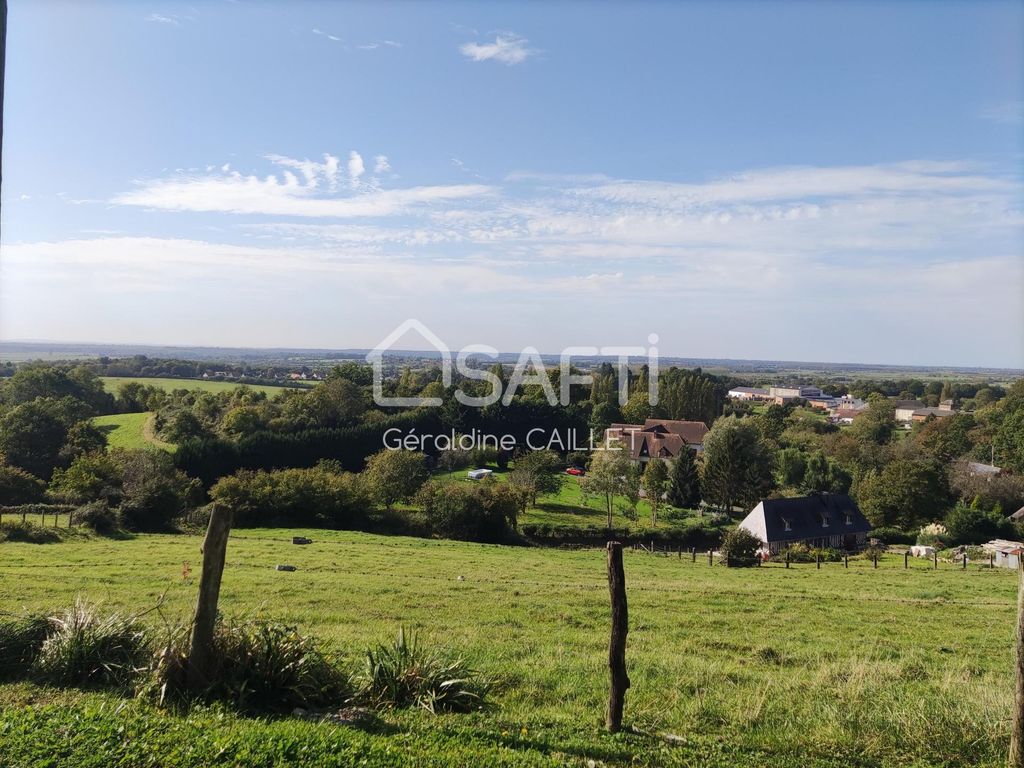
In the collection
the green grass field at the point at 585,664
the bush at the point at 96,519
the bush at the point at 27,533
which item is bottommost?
the bush at the point at 96,519

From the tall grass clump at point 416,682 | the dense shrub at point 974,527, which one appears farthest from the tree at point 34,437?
the dense shrub at point 974,527

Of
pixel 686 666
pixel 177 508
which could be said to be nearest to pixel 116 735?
pixel 686 666

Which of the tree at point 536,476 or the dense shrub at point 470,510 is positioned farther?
the tree at point 536,476

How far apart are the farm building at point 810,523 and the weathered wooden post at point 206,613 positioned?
31.9m

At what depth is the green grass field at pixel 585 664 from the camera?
5.04 metres

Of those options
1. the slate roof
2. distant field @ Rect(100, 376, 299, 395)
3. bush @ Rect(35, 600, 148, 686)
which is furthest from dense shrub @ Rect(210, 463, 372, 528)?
distant field @ Rect(100, 376, 299, 395)

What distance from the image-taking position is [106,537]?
24.9 m

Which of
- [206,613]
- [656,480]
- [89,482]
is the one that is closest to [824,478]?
[656,480]

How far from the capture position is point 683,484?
46406 millimetres

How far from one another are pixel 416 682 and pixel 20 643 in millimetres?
4359

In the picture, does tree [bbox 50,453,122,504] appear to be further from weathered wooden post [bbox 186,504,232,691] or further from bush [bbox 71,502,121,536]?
weathered wooden post [bbox 186,504,232,691]

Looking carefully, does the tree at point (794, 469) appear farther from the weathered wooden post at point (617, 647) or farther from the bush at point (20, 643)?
the bush at point (20, 643)

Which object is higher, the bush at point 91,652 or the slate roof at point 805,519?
the bush at point 91,652

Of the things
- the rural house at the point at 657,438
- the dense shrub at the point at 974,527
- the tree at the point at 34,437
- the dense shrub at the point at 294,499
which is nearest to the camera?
the dense shrub at the point at 294,499
